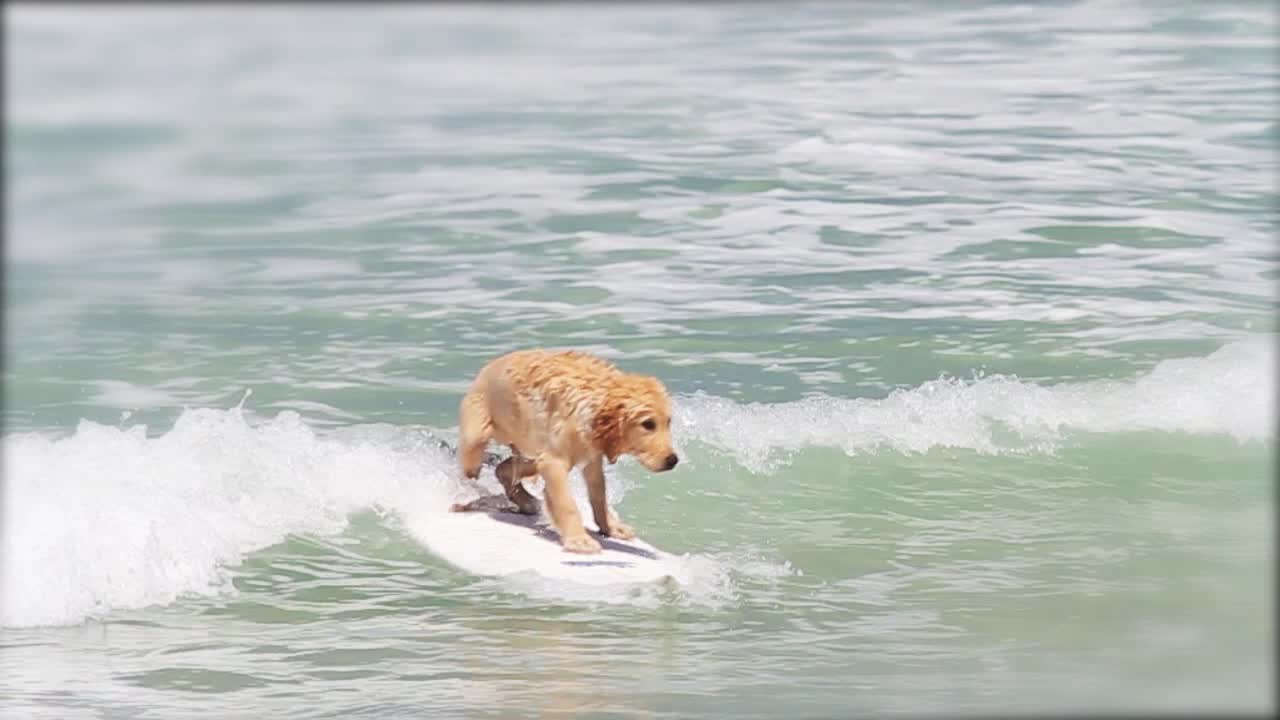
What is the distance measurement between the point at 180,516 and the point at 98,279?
8.34 metres

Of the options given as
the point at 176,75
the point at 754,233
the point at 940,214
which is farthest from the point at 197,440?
the point at 176,75

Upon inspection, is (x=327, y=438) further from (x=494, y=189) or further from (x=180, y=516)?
(x=494, y=189)

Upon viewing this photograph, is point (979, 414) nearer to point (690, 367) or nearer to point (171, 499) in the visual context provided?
point (690, 367)

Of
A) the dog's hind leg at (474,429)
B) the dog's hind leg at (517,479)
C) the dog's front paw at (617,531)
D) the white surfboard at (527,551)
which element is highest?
the dog's hind leg at (474,429)

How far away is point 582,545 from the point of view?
7.41 metres

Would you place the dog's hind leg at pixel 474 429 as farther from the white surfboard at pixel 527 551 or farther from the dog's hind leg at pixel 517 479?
the white surfboard at pixel 527 551

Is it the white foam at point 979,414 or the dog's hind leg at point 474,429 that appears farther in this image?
the white foam at point 979,414

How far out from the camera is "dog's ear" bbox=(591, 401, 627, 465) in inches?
278

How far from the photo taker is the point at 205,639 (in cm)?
677

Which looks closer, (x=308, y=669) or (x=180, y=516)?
(x=308, y=669)

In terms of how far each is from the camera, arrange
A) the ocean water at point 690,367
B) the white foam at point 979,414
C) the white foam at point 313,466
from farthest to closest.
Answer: the white foam at point 979,414 → the white foam at point 313,466 → the ocean water at point 690,367

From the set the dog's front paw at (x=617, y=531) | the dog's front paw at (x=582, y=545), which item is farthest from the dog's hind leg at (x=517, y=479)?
the dog's front paw at (x=582, y=545)

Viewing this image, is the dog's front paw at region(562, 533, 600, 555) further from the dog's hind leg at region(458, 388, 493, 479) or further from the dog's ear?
the dog's hind leg at region(458, 388, 493, 479)

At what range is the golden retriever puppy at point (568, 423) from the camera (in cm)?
704
